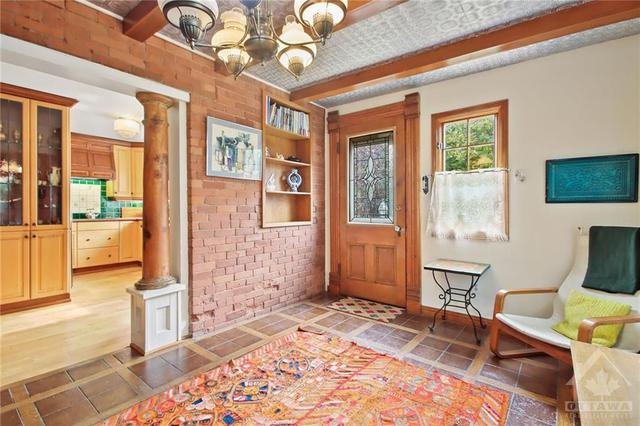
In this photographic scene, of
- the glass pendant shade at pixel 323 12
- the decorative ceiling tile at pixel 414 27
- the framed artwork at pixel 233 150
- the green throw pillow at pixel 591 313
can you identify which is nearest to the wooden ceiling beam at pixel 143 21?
the framed artwork at pixel 233 150

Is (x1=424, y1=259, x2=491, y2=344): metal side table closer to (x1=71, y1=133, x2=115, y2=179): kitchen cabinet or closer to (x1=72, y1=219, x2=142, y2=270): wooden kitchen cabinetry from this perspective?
(x1=72, y1=219, x2=142, y2=270): wooden kitchen cabinetry

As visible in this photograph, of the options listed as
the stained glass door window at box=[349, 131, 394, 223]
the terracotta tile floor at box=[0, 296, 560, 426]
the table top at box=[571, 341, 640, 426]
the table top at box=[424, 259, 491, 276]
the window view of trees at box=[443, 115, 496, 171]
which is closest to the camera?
the table top at box=[571, 341, 640, 426]

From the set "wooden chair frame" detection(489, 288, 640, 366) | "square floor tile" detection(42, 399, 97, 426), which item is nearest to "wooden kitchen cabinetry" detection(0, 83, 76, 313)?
"square floor tile" detection(42, 399, 97, 426)

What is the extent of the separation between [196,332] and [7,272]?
254cm

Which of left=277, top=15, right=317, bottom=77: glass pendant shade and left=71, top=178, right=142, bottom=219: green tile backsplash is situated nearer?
left=277, top=15, right=317, bottom=77: glass pendant shade

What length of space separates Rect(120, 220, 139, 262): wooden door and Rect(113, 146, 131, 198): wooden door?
63 centimetres

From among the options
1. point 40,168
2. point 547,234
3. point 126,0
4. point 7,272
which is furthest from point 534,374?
point 40,168

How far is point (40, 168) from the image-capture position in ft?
12.6

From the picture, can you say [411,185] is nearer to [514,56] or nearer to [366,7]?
[514,56]

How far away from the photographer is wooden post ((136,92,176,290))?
2.69 m

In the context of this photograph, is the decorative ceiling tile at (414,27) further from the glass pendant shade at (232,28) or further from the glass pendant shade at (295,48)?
the glass pendant shade at (232,28)

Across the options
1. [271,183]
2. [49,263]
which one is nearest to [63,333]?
[49,263]

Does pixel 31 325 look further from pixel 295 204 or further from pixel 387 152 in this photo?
pixel 387 152

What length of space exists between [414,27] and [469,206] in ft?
5.87
